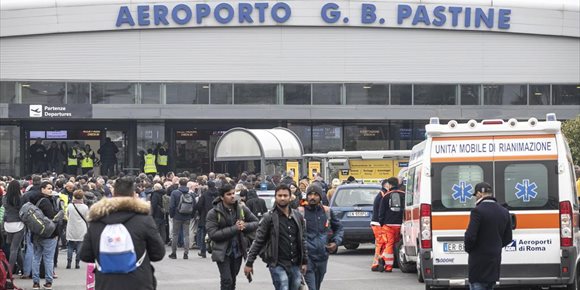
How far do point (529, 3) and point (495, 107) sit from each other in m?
4.94

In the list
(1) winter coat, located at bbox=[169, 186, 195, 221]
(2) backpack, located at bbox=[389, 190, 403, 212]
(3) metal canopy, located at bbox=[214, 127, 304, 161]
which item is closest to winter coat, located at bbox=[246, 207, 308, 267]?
(2) backpack, located at bbox=[389, 190, 403, 212]

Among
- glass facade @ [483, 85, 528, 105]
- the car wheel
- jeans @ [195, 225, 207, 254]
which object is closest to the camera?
the car wheel

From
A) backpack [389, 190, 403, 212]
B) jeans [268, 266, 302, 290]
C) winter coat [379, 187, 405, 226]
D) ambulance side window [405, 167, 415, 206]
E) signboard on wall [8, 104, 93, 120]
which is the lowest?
jeans [268, 266, 302, 290]

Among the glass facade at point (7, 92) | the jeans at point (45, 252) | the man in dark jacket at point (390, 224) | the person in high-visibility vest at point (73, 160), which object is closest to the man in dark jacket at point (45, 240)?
the jeans at point (45, 252)

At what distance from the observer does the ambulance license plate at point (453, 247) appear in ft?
51.9

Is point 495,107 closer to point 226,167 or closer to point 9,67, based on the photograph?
point 226,167

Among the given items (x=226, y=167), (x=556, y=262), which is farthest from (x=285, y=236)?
(x=226, y=167)

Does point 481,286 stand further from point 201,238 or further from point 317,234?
point 201,238

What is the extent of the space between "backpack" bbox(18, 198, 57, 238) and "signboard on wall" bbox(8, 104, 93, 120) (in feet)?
107

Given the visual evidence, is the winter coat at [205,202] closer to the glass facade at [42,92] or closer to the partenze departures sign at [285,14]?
the glass facade at [42,92]

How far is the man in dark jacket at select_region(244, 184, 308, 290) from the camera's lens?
12.6 metres

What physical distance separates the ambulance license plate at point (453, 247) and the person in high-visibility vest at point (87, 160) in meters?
37.0

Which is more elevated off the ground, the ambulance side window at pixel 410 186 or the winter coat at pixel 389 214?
the ambulance side window at pixel 410 186

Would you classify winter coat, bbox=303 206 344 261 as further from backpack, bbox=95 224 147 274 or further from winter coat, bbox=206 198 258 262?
backpack, bbox=95 224 147 274
